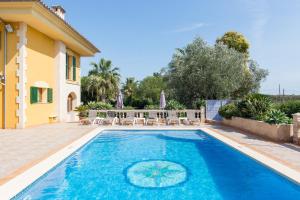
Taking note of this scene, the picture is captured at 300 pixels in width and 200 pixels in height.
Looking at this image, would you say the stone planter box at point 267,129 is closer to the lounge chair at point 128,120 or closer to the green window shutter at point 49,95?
the lounge chair at point 128,120

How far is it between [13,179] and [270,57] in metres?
20.0

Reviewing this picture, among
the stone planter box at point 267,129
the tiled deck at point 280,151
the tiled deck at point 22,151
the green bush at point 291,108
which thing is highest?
the green bush at point 291,108

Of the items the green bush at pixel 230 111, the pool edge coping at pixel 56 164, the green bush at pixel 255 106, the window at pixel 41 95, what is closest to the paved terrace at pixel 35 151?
the pool edge coping at pixel 56 164

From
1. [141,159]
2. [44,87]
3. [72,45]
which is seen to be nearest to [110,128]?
[44,87]

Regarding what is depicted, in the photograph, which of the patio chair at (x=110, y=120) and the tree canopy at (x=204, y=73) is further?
the tree canopy at (x=204, y=73)

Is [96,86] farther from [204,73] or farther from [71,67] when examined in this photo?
[204,73]

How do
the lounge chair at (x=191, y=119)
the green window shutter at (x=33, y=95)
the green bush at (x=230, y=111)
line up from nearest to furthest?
the green window shutter at (x=33, y=95) < the green bush at (x=230, y=111) < the lounge chair at (x=191, y=119)

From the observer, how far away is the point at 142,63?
38.2 m

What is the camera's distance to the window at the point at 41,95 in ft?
46.7

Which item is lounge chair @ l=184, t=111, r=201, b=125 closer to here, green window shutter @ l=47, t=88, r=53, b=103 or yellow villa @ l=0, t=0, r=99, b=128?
yellow villa @ l=0, t=0, r=99, b=128

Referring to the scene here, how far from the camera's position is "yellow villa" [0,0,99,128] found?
1270 cm

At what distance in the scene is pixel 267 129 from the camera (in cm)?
1092

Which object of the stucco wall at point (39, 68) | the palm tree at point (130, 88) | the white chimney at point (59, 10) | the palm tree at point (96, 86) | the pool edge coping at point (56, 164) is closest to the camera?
the pool edge coping at point (56, 164)

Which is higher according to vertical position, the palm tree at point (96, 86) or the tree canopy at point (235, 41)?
the tree canopy at point (235, 41)
